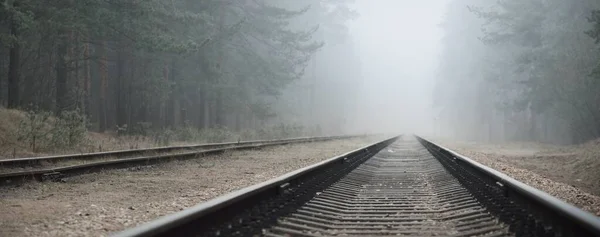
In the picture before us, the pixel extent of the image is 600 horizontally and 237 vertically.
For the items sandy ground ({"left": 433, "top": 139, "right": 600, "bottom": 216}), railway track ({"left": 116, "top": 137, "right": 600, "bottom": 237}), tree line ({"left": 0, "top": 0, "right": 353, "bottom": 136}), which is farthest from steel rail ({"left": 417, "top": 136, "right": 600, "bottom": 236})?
→ tree line ({"left": 0, "top": 0, "right": 353, "bottom": 136})

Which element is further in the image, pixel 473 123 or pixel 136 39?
pixel 473 123

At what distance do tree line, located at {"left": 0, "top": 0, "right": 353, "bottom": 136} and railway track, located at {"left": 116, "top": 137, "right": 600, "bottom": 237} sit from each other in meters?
12.1

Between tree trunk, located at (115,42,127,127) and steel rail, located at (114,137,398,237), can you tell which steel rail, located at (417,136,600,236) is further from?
tree trunk, located at (115,42,127,127)

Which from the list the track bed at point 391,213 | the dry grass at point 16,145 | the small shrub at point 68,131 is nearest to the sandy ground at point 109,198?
the track bed at point 391,213

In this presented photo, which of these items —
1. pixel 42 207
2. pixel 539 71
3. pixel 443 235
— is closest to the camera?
pixel 443 235

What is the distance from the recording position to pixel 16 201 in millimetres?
6145

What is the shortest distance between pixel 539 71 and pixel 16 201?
3141cm

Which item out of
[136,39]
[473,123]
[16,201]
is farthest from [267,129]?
[473,123]

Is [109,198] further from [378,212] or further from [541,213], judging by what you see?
[541,213]

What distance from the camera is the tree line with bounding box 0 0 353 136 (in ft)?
62.2

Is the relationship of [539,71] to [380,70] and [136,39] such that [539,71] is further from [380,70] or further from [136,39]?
[380,70]

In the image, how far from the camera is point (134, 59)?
2664 cm

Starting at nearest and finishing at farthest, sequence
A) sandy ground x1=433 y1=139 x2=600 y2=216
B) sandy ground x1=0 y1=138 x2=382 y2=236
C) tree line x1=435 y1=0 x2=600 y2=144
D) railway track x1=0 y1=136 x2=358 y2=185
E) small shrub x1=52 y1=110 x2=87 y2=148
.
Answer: sandy ground x1=0 y1=138 x2=382 y2=236 → sandy ground x1=433 y1=139 x2=600 y2=216 → railway track x1=0 y1=136 x2=358 y2=185 → small shrub x1=52 y1=110 x2=87 y2=148 → tree line x1=435 y1=0 x2=600 y2=144

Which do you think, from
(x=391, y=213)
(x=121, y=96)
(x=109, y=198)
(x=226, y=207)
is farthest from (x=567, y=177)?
(x=121, y=96)
